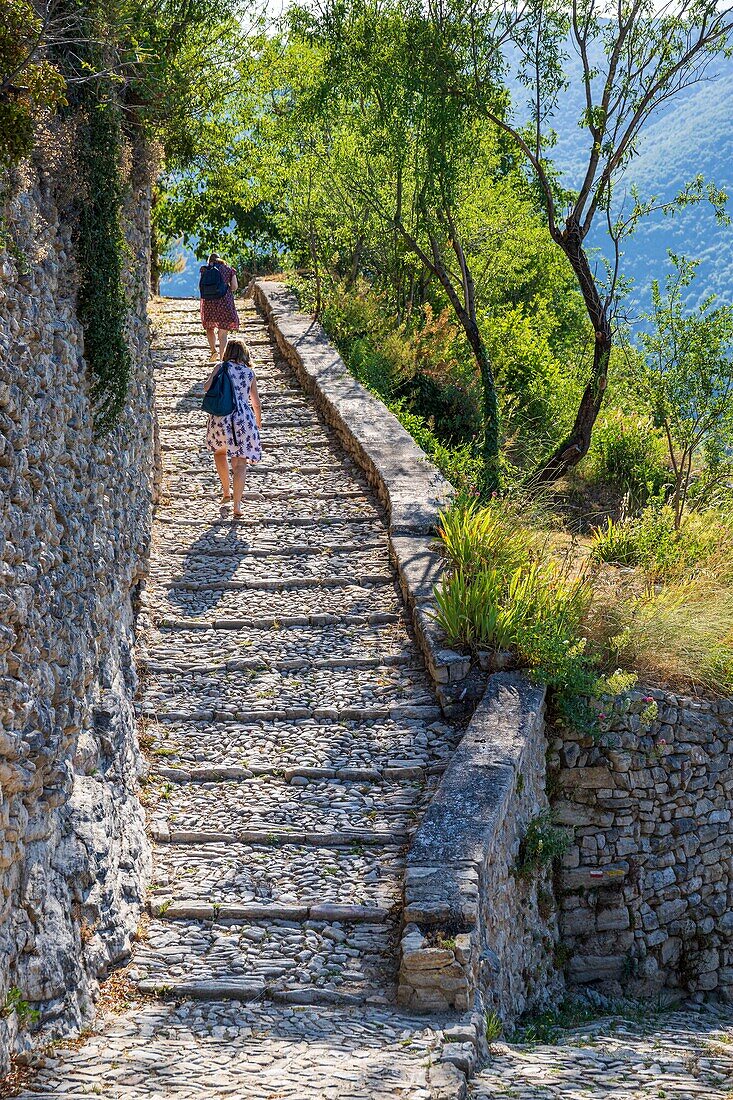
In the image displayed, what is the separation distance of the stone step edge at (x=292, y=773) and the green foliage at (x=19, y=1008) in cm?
247

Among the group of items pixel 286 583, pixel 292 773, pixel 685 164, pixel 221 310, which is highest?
pixel 685 164

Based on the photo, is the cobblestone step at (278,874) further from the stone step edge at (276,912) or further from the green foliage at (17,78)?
the green foliage at (17,78)

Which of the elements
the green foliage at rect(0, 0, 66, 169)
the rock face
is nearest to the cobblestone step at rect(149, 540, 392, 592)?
the rock face

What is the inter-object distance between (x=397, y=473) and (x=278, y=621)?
240 centimetres

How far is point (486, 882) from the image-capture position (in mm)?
5848

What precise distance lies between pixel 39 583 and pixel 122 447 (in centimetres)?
264

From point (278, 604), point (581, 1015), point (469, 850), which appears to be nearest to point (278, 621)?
point (278, 604)

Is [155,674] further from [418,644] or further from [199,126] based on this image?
[199,126]

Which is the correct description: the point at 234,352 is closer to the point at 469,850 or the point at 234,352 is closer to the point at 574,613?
the point at 574,613

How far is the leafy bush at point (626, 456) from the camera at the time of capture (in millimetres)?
16297

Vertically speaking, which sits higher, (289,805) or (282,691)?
(282,691)

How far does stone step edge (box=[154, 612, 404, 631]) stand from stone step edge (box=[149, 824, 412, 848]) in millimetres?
2249

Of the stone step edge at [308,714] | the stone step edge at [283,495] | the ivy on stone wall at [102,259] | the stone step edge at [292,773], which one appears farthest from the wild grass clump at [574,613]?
the ivy on stone wall at [102,259]

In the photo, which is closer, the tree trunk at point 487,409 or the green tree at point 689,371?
the green tree at point 689,371
